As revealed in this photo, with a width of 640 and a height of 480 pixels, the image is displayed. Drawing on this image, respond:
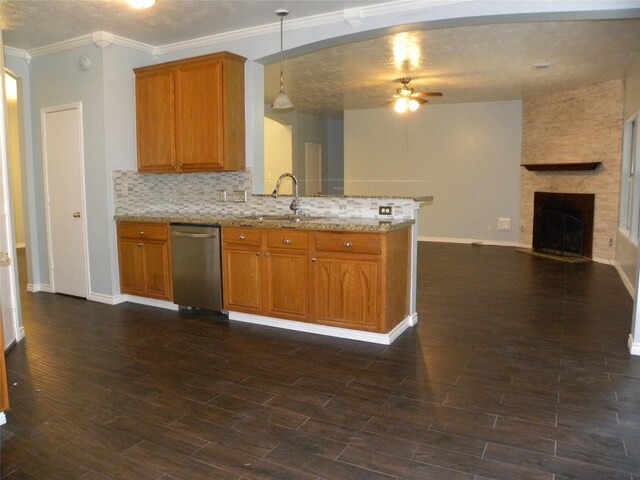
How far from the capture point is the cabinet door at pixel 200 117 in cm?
433

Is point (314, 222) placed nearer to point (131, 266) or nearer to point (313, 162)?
point (131, 266)

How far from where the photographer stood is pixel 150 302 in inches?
187

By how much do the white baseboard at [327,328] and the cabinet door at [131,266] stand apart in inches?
43.5

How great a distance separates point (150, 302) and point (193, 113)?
6.10 feet

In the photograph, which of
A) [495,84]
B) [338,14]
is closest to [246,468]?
[338,14]

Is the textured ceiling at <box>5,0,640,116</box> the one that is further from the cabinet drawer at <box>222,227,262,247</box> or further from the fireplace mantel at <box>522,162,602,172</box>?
the cabinet drawer at <box>222,227,262,247</box>

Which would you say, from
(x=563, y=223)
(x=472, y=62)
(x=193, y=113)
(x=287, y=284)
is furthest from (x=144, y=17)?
(x=563, y=223)

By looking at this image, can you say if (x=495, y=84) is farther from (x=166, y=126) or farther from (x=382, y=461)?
(x=382, y=461)

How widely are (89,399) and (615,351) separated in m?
3.44

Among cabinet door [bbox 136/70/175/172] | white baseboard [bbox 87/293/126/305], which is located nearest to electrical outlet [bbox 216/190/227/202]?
cabinet door [bbox 136/70/175/172]

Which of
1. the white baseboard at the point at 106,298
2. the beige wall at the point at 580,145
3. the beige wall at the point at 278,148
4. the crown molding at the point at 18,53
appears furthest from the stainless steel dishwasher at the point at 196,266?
the beige wall at the point at 580,145

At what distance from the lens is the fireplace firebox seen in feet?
24.7

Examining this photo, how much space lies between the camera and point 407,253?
3.89 metres

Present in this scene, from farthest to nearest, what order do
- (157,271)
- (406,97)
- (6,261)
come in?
(406,97) < (157,271) < (6,261)
